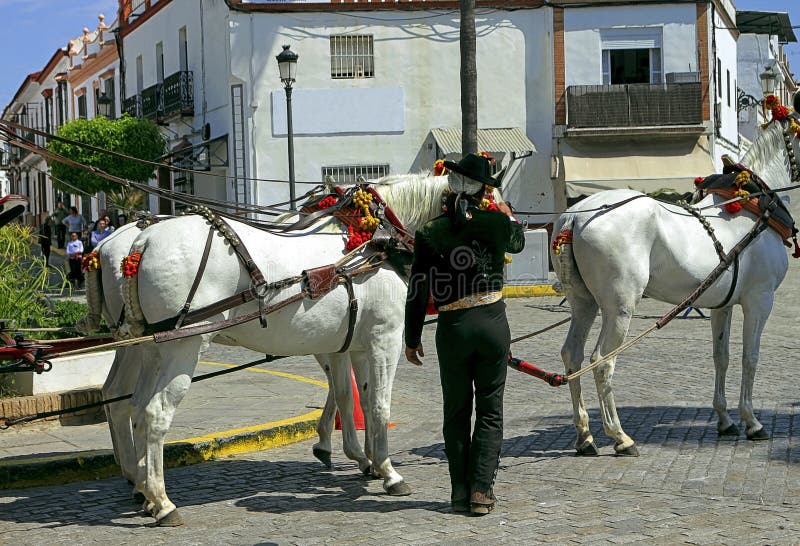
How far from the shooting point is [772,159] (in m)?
8.99

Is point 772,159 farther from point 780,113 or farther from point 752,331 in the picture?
point 752,331

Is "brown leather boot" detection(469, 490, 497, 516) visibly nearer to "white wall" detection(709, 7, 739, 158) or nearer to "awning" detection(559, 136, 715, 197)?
"awning" detection(559, 136, 715, 197)

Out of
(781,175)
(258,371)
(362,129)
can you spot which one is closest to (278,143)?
(362,129)

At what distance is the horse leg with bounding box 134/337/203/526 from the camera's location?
6230 millimetres

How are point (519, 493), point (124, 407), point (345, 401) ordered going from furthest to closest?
point (345, 401) → point (124, 407) → point (519, 493)

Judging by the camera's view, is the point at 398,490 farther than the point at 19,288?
No

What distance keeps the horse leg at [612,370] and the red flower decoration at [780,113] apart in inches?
90.3

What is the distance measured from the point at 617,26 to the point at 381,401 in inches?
894

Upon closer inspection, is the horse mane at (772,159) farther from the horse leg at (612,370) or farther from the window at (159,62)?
the window at (159,62)

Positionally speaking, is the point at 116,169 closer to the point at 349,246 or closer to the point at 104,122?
the point at 104,122

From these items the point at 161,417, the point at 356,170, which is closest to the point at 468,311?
the point at 161,417

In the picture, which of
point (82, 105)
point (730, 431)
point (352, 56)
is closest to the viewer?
point (730, 431)

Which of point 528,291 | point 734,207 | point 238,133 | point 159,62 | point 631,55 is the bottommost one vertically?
point 528,291

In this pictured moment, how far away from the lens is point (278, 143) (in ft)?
90.2
